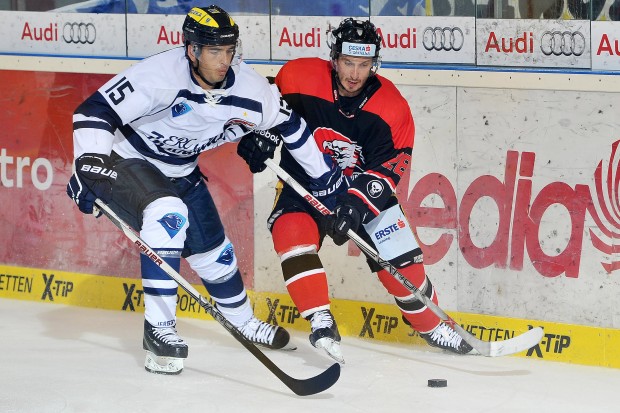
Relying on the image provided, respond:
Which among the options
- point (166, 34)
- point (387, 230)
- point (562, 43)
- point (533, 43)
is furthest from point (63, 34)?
point (562, 43)

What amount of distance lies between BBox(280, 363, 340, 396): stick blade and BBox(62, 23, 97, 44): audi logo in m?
2.31

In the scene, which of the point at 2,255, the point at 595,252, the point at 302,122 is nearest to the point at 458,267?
the point at 595,252

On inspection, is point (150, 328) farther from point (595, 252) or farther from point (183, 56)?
point (595, 252)

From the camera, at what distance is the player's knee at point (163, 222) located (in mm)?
4477

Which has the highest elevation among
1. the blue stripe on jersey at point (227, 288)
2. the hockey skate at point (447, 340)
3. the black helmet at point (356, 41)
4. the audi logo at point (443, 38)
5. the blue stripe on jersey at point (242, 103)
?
the audi logo at point (443, 38)

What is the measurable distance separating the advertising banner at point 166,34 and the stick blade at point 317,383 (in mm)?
1778

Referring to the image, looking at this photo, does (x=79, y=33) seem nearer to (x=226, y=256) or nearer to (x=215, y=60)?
(x=226, y=256)

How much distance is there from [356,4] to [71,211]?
155 cm

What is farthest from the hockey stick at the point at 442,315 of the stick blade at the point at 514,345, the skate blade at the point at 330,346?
the skate blade at the point at 330,346

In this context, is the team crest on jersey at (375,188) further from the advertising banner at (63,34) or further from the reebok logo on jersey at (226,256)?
the advertising banner at (63,34)

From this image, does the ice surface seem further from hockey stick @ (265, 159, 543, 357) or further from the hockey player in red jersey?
the hockey player in red jersey

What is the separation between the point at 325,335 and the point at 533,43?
1331 millimetres

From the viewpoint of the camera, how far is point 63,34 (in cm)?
611

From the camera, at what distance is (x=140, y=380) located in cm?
461
